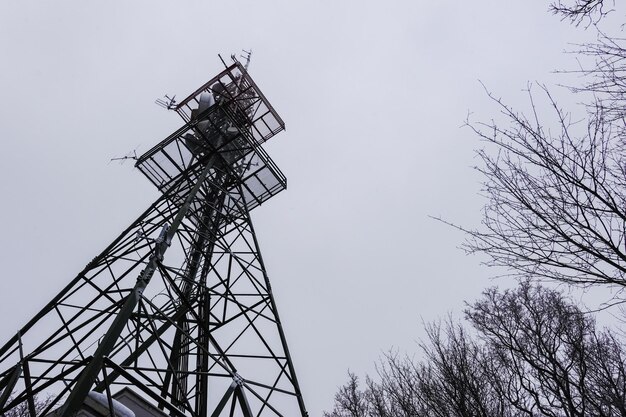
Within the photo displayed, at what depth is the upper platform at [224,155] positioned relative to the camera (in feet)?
29.5

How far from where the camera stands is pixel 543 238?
13.9 ft

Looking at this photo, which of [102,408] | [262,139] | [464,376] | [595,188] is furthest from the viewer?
[262,139]

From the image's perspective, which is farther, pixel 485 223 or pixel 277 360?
pixel 277 360

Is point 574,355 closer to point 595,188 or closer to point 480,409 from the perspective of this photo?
point 480,409

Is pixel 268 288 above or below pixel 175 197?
below

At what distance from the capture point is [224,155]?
921 cm

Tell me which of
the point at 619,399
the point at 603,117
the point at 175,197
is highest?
the point at 175,197

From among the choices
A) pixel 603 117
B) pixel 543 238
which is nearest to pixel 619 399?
pixel 543 238

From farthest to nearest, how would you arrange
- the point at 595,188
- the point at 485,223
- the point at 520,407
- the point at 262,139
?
the point at 262,139 < the point at 520,407 < the point at 485,223 < the point at 595,188

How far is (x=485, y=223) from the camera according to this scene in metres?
4.71

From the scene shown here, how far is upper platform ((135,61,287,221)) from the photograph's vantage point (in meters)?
8.98

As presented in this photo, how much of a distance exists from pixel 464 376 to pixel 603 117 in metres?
8.00

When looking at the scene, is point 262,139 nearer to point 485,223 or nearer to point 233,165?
point 233,165

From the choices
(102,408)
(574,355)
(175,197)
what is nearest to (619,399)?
(574,355)
